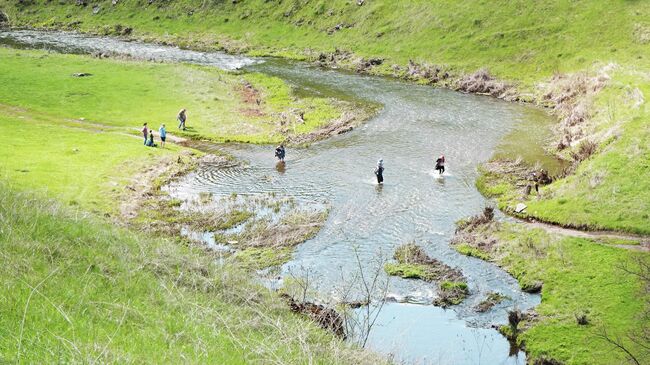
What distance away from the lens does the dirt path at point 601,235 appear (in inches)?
1406

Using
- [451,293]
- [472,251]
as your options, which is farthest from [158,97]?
[451,293]

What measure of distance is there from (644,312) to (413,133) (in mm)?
34605

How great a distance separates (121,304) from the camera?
669 inches

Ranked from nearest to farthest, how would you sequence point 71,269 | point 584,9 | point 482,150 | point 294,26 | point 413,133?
point 71,269, point 482,150, point 413,133, point 584,9, point 294,26

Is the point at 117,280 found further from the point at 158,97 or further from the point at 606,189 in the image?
the point at 158,97

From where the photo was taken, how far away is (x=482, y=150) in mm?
56188

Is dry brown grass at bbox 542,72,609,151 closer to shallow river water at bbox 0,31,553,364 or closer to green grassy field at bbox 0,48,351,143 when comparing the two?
shallow river water at bbox 0,31,553,364

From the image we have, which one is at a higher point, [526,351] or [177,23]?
[177,23]

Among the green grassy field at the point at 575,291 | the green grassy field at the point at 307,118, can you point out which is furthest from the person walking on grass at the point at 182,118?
the green grassy field at the point at 575,291

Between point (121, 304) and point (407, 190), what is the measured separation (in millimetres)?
31705

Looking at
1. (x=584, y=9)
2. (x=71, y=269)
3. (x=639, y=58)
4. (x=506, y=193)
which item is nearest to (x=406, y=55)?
(x=584, y=9)

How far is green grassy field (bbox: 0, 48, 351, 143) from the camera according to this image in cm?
6316

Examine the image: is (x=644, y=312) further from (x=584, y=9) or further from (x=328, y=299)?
(x=584, y=9)

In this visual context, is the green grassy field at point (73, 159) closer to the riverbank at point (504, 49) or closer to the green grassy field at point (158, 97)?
the green grassy field at point (158, 97)
